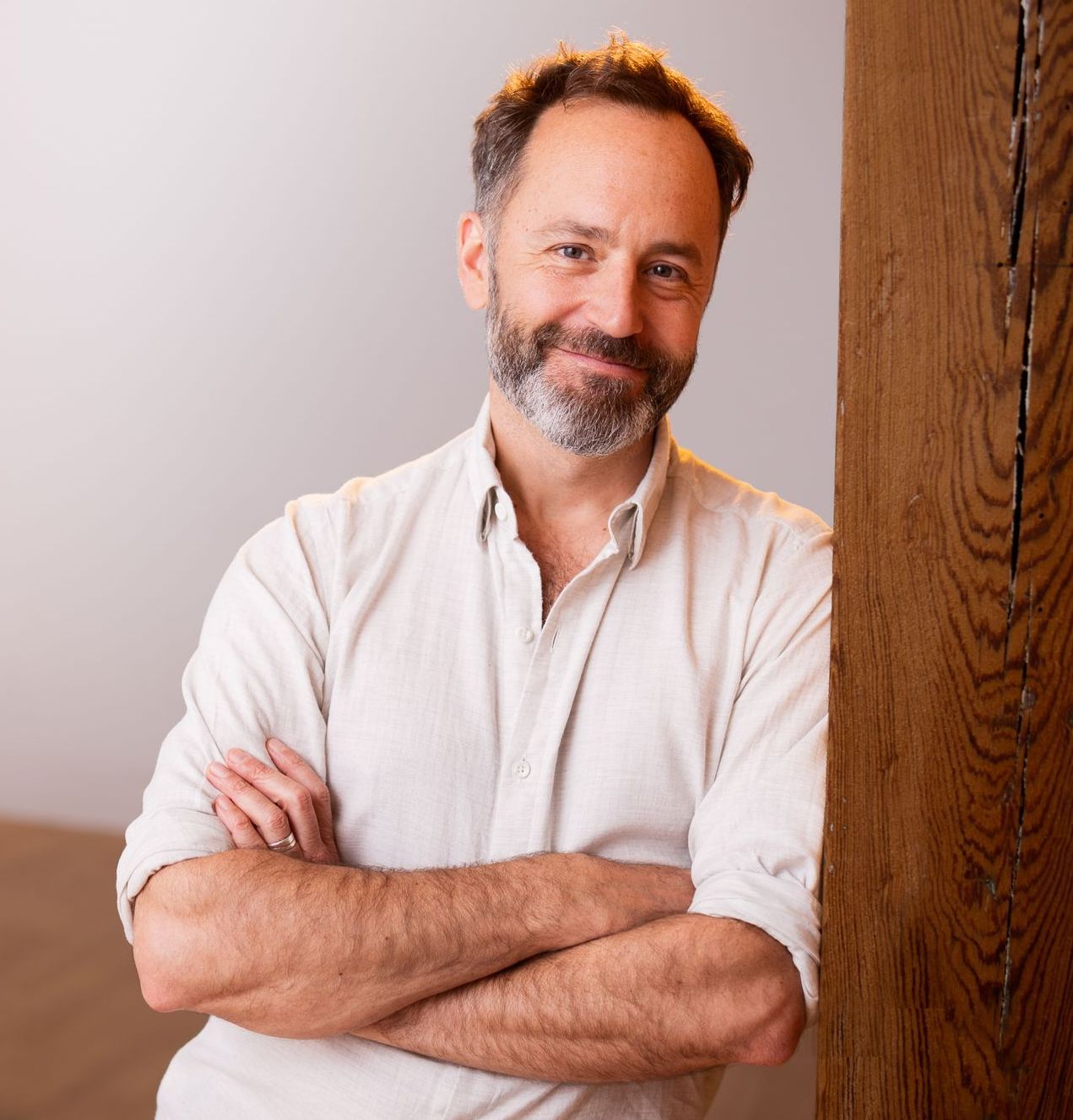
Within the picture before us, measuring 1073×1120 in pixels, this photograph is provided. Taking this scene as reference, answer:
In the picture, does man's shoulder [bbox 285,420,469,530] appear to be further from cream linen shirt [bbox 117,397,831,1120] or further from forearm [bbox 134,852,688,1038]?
forearm [bbox 134,852,688,1038]

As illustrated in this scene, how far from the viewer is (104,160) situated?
3.97m

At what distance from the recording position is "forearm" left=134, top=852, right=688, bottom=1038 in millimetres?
1431

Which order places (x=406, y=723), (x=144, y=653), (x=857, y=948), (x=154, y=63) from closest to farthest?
(x=857, y=948) → (x=406, y=723) → (x=154, y=63) → (x=144, y=653)

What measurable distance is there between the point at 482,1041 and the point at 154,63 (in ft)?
11.1

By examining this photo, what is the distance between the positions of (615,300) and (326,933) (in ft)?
2.91

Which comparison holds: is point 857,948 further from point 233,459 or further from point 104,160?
point 104,160

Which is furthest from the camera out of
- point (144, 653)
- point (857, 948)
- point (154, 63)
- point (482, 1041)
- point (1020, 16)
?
point (144, 653)

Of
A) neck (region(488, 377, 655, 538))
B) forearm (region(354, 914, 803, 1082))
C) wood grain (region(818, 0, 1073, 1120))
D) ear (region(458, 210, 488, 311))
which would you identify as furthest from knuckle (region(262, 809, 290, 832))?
ear (region(458, 210, 488, 311))

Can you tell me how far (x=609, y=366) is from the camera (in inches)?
68.7

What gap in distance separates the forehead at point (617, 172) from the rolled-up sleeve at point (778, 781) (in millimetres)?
496

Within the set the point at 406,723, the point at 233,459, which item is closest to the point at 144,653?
the point at 233,459

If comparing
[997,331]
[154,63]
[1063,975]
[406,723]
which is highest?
[154,63]

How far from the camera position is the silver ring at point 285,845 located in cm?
157

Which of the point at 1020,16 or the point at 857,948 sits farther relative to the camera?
the point at 857,948
